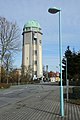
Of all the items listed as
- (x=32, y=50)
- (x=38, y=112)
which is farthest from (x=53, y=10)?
(x=32, y=50)

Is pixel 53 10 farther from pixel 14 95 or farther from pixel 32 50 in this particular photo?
Answer: pixel 32 50

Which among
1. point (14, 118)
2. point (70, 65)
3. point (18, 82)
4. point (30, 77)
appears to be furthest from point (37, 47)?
point (14, 118)

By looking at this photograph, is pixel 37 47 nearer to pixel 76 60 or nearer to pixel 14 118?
pixel 76 60

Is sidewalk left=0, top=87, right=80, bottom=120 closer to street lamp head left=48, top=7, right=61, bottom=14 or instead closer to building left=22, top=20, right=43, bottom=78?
street lamp head left=48, top=7, right=61, bottom=14

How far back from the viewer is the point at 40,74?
133 meters

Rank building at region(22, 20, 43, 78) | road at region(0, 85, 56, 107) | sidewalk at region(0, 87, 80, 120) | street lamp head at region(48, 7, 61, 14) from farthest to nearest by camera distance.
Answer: building at region(22, 20, 43, 78) → road at region(0, 85, 56, 107) → street lamp head at region(48, 7, 61, 14) → sidewalk at region(0, 87, 80, 120)

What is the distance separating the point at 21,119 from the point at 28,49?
117 m

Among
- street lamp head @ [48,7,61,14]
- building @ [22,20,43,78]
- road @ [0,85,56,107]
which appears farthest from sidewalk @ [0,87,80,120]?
building @ [22,20,43,78]

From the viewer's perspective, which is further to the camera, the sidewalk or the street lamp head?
the street lamp head

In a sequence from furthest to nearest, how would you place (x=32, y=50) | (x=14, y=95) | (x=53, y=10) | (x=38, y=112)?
(x=32, y=50) → (x=14, y=95) → (x=38, y=112) → (x=53, y=10)

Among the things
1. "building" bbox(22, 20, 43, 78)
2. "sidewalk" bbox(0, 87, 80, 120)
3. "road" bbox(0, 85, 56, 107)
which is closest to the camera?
"sidewalk" bbox(0, 87, 80, 120)

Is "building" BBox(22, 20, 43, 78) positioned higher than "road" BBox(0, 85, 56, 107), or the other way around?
"building" BBox(22, 20, 43, 78)

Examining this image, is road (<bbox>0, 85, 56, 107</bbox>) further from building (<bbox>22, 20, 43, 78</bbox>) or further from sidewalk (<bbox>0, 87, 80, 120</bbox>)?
building (<bbox>22, 20, 43, 78</bbox>)

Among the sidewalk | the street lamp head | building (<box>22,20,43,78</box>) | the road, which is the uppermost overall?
building (<box>22,20,43,78</box>)
